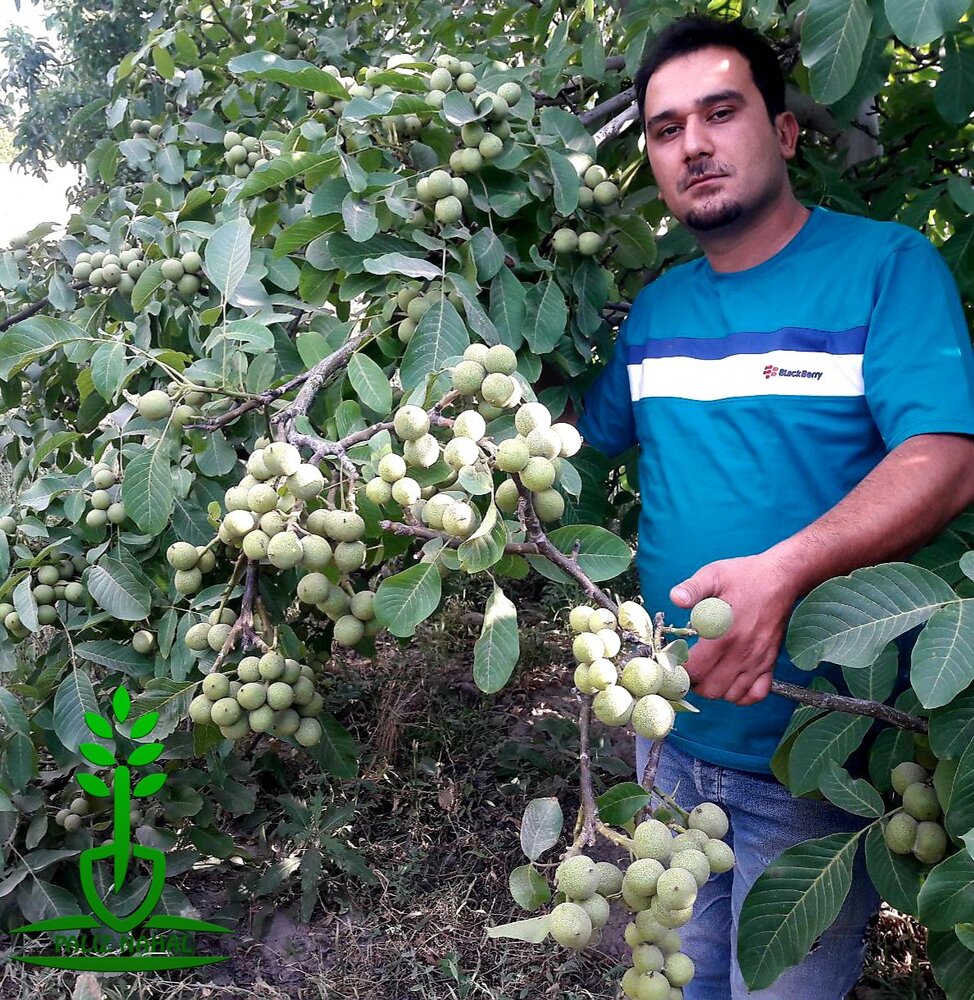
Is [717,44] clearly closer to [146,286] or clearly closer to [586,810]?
[146,286]

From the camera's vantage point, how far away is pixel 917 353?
146 cm

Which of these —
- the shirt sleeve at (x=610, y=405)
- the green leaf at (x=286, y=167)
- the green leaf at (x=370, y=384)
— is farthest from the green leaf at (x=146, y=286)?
the shirt sleeve at (x=610, y=405)

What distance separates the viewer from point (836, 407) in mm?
1577

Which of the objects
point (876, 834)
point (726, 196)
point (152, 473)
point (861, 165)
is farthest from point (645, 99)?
point (876, 834)

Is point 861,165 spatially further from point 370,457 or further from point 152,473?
point 152,473

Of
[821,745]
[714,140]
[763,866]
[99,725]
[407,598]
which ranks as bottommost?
[763,866]

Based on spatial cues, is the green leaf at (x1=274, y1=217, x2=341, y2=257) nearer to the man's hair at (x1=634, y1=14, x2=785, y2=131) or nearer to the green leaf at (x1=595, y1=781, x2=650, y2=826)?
the man's hair at (x1=634, y1=14, x2=785, y2=131)

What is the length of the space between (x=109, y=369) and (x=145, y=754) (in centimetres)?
86

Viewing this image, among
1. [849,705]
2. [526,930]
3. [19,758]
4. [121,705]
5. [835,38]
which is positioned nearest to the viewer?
[526,930]

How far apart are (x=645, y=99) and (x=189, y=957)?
251 cm

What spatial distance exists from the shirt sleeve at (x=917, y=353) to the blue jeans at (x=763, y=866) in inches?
27.5

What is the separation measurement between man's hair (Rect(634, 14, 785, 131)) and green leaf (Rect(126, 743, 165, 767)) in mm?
1701

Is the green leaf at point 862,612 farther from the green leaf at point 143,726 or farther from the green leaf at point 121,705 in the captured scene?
the green leaf at point 121,705

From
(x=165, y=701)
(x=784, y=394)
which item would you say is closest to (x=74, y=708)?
(x=165, y=701)
